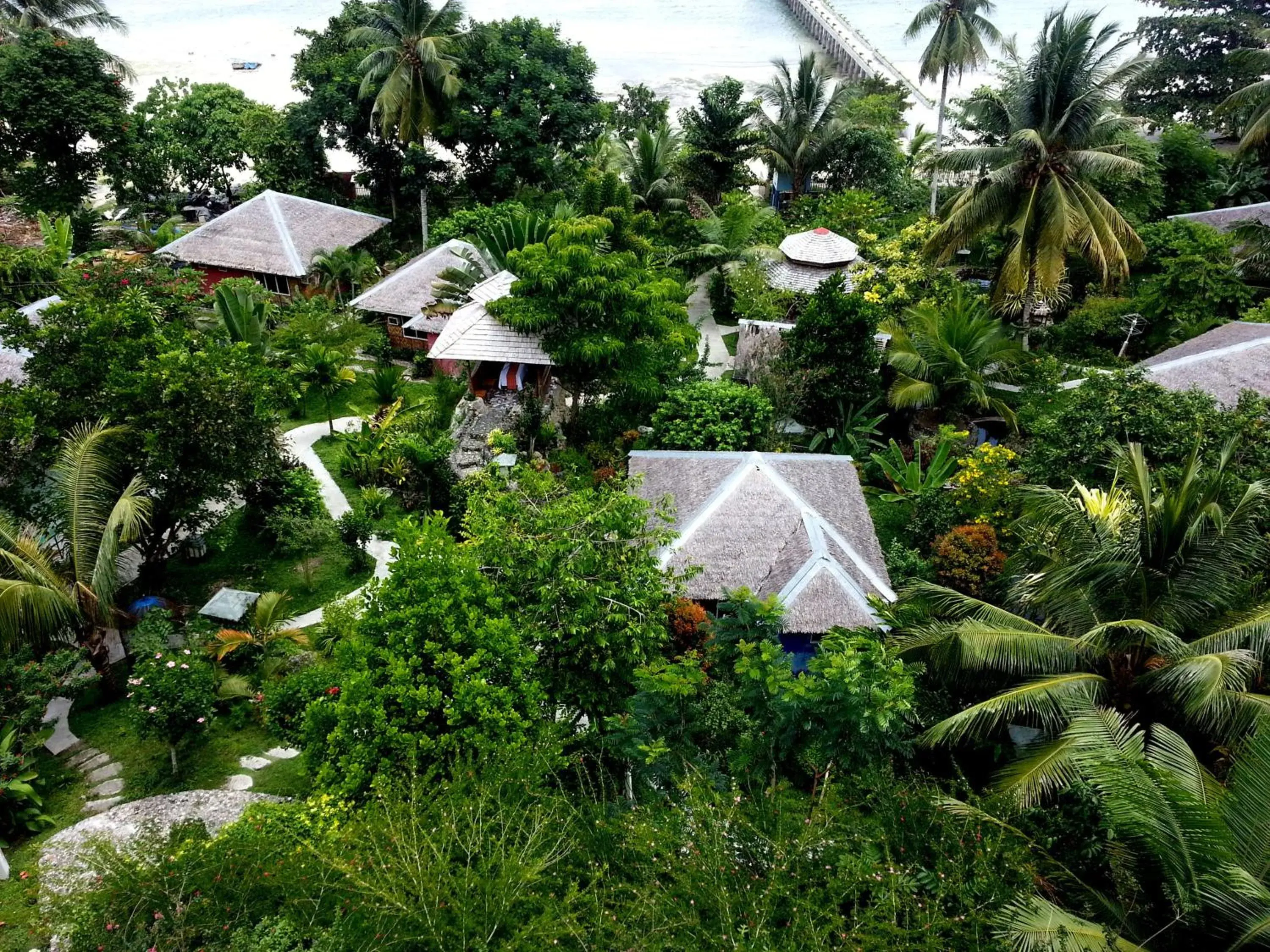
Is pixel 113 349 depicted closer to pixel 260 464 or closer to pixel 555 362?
pixel 260 464

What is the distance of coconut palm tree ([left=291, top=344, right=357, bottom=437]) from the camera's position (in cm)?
1820

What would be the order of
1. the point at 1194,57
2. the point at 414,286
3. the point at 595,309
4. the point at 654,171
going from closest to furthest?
the point at 595,309 → the point at 414,286 → the point at 654,171 → the point at 1194,57

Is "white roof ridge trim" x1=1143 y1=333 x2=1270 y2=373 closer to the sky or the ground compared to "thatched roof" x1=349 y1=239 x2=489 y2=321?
closer to the sky

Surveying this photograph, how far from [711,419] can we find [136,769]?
1002 cm

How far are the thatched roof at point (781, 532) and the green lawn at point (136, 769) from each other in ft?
18.8

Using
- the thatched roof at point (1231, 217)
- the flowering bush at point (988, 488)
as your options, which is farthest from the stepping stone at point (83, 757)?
the thatched roof at point (1231, 217)

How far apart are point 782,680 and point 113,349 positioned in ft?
34.0

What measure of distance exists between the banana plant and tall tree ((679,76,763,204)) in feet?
46.3

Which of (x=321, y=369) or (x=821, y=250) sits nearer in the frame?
(x=321, y=369)

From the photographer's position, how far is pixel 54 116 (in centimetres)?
2467

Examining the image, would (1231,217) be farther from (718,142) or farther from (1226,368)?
(718,142)

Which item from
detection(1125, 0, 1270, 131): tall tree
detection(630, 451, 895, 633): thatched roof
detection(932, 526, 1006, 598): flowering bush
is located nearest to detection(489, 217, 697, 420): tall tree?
detection(630, 451, 895, 633): thatched roof

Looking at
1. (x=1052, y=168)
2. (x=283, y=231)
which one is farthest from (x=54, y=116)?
(x=1052, y=168)

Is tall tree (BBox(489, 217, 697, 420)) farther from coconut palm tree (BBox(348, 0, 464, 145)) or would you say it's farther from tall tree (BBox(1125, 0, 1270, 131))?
tall tree (BBox(1125, 0, 1270, 131))
